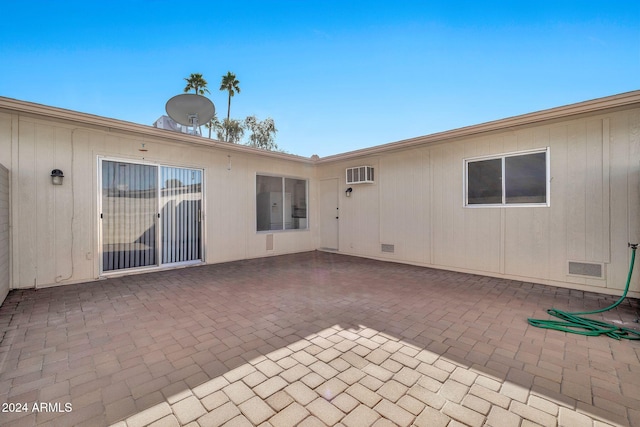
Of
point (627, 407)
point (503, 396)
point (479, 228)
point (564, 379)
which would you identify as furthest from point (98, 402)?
point (479, 228)

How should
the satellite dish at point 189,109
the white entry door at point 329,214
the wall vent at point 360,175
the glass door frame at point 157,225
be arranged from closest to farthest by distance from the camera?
the glass door frame at point 157,225
the satellite dish at point 189,109
the wall vent at point 360,175
the white entry door at point 329,214

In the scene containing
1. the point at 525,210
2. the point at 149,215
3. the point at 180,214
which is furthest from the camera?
the point at 180,214

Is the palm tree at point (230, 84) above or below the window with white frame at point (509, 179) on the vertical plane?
above

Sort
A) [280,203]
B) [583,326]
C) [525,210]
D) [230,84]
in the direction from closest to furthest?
[583,326]
[525,210]
[280,203]
[230,84]

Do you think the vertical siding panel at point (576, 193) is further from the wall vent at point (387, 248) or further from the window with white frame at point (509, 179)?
the wall vent at point (387, 248)

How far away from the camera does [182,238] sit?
545 cm

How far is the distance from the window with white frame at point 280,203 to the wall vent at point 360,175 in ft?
4.81

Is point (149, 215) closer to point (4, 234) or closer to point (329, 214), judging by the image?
point (4, 234)

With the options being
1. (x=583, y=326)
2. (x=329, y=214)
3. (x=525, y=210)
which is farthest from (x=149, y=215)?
(x=525, y=210)

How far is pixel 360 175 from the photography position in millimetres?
6570

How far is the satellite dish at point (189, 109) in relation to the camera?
5.11 m

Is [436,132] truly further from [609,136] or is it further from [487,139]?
[609,136]

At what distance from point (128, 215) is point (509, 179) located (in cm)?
666

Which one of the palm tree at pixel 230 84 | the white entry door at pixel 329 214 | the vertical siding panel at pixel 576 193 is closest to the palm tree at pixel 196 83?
the palm tree at pixel 230 84
